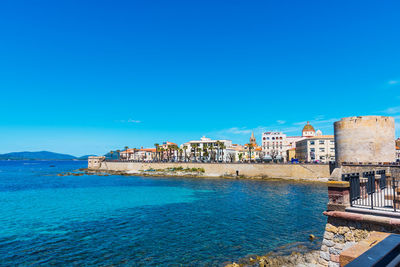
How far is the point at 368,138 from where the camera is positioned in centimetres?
2798

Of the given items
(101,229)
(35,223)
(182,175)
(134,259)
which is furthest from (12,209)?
(182,175)

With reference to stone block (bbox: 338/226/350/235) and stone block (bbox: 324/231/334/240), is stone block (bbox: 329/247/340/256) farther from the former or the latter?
stone block (bbox: 338/226/350/235)

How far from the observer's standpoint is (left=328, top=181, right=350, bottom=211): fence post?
350 inches

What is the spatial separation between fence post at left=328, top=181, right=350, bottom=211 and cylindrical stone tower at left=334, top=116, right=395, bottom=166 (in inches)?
901

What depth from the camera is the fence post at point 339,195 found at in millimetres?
8898

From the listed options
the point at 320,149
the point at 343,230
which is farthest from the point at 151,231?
the point at 320,149

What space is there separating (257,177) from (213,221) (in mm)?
47896

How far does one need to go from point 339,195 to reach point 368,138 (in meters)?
23.5

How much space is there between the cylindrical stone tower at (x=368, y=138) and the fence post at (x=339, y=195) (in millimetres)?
22888

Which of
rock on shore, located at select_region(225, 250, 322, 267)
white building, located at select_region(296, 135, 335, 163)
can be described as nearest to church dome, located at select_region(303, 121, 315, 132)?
white building, located at select_region(296, 135, 335, 163)

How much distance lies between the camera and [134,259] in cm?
1468

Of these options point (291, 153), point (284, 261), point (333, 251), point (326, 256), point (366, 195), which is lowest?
point (284, 261)

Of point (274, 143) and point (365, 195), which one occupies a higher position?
point (274, 143)

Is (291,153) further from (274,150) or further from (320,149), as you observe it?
(320,149)
